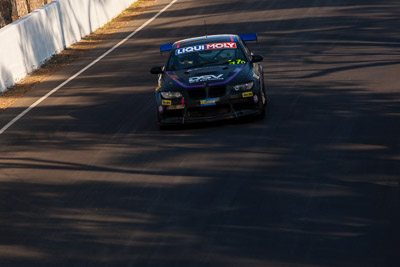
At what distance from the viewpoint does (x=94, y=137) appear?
1488 centimetres

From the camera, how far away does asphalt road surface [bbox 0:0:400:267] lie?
8.95 m

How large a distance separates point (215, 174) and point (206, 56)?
4386 millimetres

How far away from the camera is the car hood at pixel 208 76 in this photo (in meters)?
14.4

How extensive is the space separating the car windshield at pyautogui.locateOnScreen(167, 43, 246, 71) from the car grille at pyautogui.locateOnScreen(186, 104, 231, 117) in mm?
1337

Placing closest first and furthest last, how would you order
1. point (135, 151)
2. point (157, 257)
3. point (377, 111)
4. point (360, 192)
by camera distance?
point (157, 257) → point (360, 192) → point (135, 151) → point (377, 111)

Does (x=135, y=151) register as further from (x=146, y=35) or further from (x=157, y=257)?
(x=146, y=35)

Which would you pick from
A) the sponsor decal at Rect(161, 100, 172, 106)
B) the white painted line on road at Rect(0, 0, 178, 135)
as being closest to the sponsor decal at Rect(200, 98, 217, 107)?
the sponsor decal at Rect(161, 100, 172, 106)

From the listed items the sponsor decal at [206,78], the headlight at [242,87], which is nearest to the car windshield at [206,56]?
the sponsor decal at [206,78]

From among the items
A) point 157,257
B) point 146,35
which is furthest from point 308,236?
point 146,35

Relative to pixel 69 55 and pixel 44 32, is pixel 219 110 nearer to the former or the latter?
pixel 44 32

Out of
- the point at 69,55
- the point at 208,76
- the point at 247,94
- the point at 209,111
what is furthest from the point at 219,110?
the point at 69,55

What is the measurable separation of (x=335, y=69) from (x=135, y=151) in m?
7.25

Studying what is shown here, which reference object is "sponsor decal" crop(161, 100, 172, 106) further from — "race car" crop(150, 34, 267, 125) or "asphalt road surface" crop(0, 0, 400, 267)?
"asphalt road surface" crop(0, 0, 400, 267)

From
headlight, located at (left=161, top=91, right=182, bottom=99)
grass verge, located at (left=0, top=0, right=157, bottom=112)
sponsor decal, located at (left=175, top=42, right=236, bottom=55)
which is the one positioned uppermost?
sponsor decal, located at (left=175, top=42, right=236, bottom=55)
